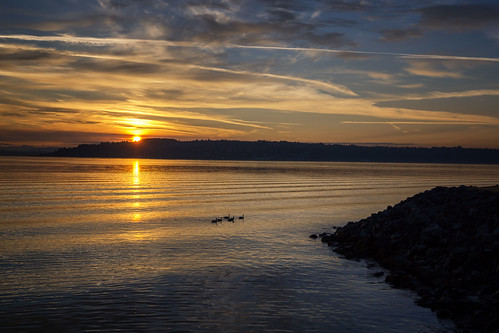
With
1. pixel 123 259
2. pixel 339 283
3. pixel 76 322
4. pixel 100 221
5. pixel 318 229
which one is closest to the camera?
pixel 76 322

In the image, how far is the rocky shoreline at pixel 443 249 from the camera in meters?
14.5

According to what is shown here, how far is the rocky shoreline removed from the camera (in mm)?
14547

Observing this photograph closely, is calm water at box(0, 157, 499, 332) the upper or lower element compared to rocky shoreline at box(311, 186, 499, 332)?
lower

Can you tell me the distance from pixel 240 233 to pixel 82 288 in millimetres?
14809

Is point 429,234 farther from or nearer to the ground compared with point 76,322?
farther from the ground

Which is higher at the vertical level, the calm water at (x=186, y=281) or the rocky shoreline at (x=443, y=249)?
the rocky shoreline at (x=443, y=249)

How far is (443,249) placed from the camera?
20453 mm

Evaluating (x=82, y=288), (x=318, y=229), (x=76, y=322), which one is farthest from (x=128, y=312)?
(x=318, y=229)

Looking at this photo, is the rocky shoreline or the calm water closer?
the calm water

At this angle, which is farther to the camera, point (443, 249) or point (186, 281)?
point (443, 249)

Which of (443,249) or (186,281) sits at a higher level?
(443,249)

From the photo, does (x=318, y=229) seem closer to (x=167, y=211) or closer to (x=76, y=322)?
(x=167, y=211)

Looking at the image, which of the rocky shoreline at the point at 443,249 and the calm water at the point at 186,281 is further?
the rocky shoreline at the point at 443,249

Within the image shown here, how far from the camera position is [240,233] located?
98.0ft
